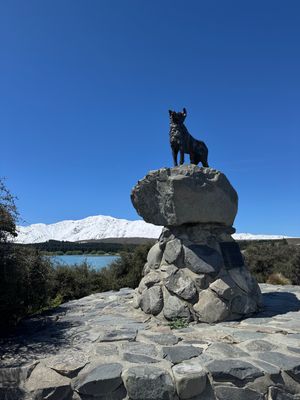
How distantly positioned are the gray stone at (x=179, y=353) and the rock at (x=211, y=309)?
136 cm

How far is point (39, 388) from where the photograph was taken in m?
3.61

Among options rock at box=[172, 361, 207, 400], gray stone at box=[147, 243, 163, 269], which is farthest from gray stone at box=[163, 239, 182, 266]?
rock at box=[172, 361, 207, 400]

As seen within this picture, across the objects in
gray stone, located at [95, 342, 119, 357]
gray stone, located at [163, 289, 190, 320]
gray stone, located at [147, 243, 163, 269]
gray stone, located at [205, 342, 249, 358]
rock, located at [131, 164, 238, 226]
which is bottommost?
gray stone, located at [95, 342, 119, 357]

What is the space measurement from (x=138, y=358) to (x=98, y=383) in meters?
0.64

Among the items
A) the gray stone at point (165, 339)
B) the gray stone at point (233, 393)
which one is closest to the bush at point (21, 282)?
the gray stone at point (165, 339)

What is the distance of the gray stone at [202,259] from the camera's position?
6.16 meters

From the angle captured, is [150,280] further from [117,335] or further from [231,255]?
[117,335]

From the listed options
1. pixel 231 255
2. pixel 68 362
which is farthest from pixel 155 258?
pixel 68 362

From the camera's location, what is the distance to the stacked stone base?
589 centimetres

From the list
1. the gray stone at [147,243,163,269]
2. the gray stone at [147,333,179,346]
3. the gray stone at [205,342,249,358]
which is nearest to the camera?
the gray stone at [205,342,249,358]

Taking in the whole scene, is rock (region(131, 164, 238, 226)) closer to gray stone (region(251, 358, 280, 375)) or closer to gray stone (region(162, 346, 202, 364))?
gray stone (region(162, 346, 202, 364))

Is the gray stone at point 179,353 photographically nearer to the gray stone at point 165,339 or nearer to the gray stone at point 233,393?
the gray stone at point 165,339

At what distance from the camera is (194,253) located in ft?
20.9

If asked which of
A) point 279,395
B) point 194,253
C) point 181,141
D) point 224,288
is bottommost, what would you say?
point 279,395
